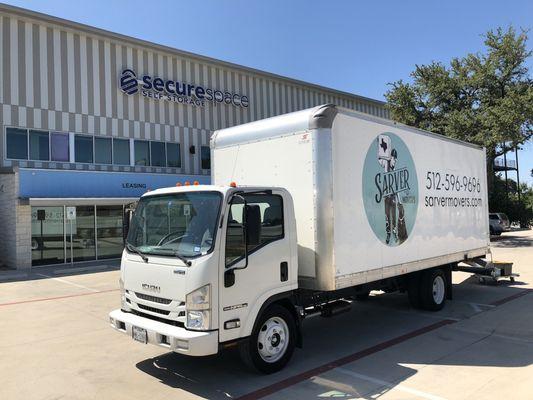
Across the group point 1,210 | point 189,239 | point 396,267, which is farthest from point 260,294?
point 1,210

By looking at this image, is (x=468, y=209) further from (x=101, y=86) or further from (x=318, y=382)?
(x=101, y=86)

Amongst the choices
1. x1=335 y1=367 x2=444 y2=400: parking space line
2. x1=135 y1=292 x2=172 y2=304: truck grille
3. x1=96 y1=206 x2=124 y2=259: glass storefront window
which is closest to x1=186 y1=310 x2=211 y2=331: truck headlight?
x1=135 y1=292 x2=172 y2=304: truck grille

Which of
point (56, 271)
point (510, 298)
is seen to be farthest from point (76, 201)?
point (510, 298)

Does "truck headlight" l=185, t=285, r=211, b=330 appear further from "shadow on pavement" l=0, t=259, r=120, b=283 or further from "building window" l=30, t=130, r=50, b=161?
"building window" l=30, t=130, r=50, b=161

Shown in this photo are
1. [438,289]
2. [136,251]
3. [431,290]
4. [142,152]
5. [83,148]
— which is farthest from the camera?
[142,152]

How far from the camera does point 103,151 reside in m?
24.7

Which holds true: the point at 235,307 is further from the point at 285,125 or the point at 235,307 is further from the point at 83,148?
the point at 83,148

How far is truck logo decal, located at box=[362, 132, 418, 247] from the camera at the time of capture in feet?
23.2

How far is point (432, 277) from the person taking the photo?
9.09m

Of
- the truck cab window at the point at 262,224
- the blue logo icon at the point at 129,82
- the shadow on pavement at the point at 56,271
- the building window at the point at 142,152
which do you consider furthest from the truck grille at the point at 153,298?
the blue logo icon at the point at 129,82

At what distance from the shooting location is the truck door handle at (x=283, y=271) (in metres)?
5.85

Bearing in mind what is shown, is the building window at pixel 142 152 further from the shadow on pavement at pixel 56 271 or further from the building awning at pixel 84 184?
the shadow on pavement at pixel 56 271

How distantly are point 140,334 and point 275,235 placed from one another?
76.8 inches

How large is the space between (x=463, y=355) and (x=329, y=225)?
264 cm
